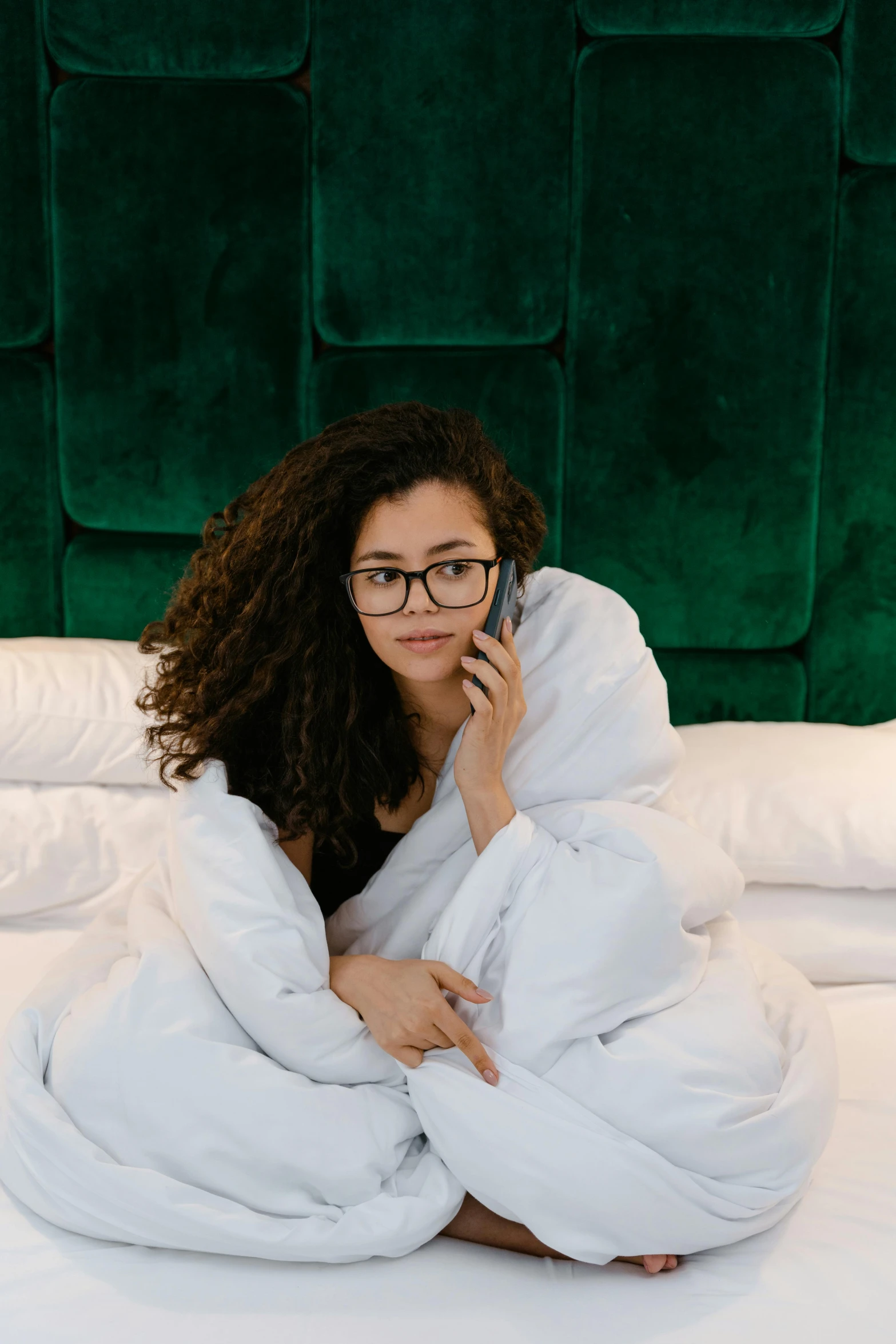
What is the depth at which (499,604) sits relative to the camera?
1.34m

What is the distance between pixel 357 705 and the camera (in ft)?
4.78

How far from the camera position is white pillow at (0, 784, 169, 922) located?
175 centimetres

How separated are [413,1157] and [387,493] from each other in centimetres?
77

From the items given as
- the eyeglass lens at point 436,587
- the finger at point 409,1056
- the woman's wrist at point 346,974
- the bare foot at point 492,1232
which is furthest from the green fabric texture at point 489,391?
the bare foot at point 492,1232

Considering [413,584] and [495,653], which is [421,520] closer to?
[413,584]

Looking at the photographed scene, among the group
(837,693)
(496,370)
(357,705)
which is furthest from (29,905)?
(837,693)

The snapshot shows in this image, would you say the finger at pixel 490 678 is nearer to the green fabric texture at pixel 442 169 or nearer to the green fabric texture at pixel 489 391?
the green fabric texture at pixel 489 391

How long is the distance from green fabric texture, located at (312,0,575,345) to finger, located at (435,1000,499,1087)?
1.20 meters

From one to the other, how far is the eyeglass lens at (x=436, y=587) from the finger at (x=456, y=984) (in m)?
0.42

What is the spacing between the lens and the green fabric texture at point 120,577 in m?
2.06

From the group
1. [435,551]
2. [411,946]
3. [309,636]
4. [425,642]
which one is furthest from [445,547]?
[411,946]

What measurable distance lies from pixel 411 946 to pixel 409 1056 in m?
0.18

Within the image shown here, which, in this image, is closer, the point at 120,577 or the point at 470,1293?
the point at 470,1293

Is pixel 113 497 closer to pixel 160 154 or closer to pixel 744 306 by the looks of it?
pixel 160 154
